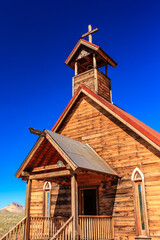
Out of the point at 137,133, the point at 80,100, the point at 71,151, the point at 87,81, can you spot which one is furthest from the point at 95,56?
the point at 71,151

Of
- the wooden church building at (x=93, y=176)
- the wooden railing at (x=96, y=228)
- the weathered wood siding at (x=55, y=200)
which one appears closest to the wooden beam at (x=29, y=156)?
the wooden church building at (x=93, y=176)

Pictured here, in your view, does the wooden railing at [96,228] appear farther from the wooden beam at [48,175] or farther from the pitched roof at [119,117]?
the pitched roof at [119,117]

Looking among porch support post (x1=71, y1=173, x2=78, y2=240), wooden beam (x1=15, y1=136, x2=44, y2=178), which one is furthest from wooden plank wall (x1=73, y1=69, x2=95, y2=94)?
porch support post (x1=71, y1=173, x2=78, y2=240)

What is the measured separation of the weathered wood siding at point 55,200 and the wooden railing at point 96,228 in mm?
2633

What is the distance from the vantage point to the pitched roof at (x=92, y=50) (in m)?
17.3

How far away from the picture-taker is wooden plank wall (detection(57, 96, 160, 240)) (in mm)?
11289

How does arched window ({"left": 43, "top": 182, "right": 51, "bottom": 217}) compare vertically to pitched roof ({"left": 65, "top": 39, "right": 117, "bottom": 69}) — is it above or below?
below

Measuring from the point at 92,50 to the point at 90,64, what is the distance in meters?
1.73

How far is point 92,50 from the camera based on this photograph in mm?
17656

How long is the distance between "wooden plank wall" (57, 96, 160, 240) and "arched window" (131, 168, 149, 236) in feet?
0.62

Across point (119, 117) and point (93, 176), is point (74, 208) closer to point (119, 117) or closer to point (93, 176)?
point (93, 176)

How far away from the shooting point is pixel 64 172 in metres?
10.4

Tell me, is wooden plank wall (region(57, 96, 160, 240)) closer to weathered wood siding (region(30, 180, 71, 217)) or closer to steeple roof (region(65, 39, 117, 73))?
weathered wood siding (region(30, 180, 71, 217))

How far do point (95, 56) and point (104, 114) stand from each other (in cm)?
550
